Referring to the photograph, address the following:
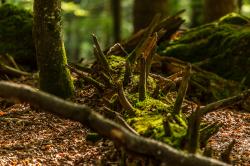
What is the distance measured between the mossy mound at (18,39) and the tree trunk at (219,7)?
15.7 ft

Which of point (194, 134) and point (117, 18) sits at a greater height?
point (194, 134)

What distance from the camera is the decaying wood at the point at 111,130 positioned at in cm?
312

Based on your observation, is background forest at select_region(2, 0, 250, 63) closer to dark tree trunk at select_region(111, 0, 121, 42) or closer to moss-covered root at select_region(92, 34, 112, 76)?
dark tree trunk at select_region(111, 0, 121, 42)

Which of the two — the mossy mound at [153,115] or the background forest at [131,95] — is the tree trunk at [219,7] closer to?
the background forest at [131,95]

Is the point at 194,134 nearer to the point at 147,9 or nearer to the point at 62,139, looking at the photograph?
the point at 62,139

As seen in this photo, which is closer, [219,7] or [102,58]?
[102,58]

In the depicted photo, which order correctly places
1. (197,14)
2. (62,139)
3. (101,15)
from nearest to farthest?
(62,139)
(197,14)
(101,15)

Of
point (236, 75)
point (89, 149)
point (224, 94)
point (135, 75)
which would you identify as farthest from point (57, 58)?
point (236, 75)

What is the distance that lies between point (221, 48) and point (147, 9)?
3.14 metres

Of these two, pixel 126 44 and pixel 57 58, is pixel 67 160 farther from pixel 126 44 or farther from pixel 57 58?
pixel 126 44

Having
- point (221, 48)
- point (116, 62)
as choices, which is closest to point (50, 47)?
point (116, 62)

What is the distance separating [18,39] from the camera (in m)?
9.73

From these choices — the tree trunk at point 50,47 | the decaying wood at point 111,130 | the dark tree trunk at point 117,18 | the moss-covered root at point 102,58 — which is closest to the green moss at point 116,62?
the moss-covered root at point 102,58

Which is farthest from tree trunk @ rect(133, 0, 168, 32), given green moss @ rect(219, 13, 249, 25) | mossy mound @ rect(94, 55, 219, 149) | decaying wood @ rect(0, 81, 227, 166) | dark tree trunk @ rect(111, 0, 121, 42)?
decaying wood @ rect(0, 81, 227, 166)
